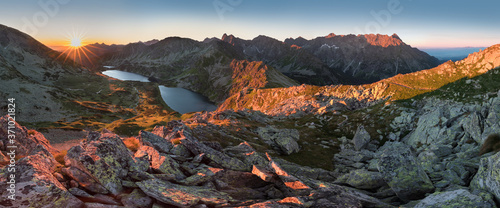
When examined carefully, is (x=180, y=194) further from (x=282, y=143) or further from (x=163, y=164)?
(x=282, y=143)

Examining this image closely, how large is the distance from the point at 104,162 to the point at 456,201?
27.7 meters

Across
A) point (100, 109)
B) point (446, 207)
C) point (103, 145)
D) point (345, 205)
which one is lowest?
point (100, 109)

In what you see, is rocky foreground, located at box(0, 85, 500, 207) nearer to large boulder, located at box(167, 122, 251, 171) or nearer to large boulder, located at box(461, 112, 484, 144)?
large boulder, located at box(167, 122, 251, 171)

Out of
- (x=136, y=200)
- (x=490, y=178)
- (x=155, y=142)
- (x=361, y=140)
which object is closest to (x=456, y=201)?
(x=490, y=178)

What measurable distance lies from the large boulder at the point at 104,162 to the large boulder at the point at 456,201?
24692mm

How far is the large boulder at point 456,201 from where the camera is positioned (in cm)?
1535

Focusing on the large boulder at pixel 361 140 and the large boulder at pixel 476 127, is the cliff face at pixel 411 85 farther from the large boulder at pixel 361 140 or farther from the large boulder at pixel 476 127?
the large boulder at pixel 476 127

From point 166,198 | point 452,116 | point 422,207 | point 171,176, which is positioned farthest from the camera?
point 452,116

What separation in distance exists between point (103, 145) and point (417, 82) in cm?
13451

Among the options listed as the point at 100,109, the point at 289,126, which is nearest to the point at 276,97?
the point at 289,126

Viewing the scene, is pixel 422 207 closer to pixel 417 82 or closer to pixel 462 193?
pixel 462 193

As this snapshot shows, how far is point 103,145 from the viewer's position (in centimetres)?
1883

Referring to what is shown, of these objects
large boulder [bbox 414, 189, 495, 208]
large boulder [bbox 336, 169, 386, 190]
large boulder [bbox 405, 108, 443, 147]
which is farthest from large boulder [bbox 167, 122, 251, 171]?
large boulder [bbox 405, 108, 443, 147]

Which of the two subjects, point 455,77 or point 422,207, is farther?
point 455,77
